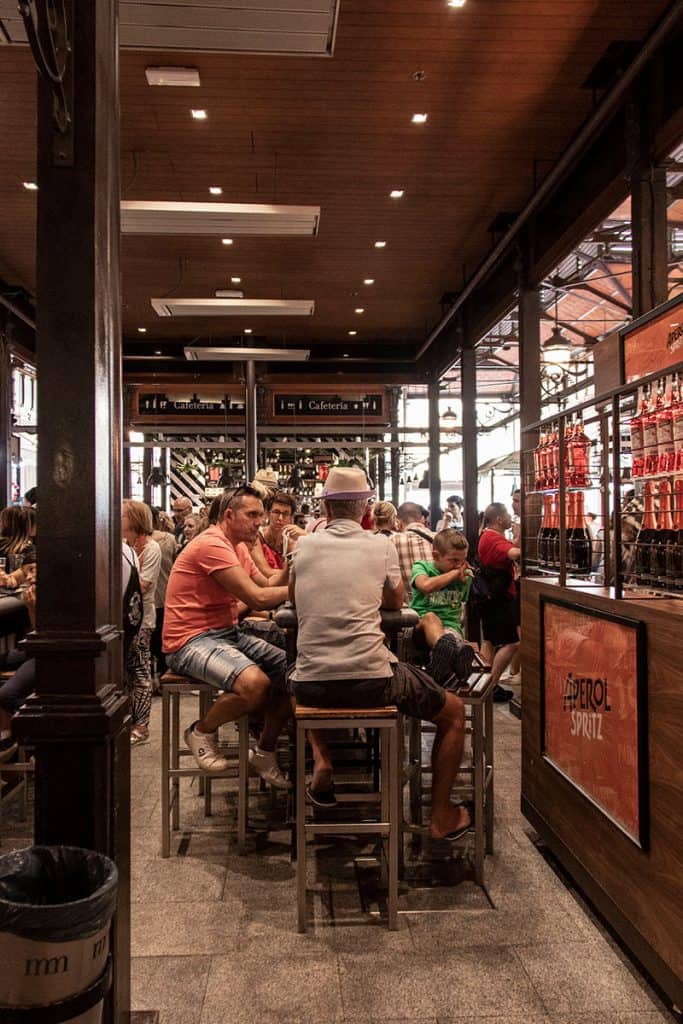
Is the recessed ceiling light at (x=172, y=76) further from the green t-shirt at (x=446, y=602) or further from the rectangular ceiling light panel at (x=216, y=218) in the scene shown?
the green t-shirt at (x=446, y=602)

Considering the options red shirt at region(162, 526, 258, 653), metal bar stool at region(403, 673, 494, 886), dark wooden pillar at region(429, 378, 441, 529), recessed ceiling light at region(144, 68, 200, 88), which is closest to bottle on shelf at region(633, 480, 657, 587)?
metal bar stool at region(403, 673, 494, 886)

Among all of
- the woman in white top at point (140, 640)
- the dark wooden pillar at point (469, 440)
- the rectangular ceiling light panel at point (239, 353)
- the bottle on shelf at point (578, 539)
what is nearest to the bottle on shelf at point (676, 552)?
the bottle on shelf at point (578, 539)

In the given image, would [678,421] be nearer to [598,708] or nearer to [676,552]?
[676,552]

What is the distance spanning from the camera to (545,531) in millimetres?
3836

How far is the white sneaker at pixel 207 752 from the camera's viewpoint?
3.52m

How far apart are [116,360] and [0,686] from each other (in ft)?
7.68

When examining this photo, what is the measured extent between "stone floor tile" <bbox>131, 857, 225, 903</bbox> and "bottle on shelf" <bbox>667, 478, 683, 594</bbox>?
205cm

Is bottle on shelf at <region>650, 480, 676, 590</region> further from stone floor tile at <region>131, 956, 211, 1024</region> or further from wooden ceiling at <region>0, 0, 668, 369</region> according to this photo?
wooden ceiling at <region>0, 0, 668, 369</region>

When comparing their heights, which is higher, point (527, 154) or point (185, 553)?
point (527, 154)

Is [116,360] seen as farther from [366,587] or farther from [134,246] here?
[134,246]

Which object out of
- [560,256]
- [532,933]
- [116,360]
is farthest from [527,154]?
[532,933]

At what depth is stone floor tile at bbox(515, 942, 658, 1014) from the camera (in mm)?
2287

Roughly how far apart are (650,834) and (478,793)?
83cm

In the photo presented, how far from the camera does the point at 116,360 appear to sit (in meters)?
2.12
